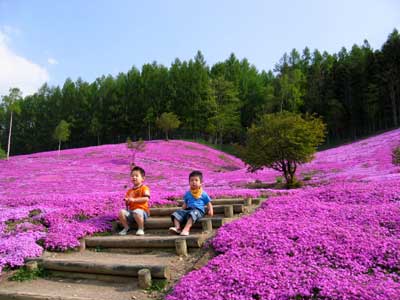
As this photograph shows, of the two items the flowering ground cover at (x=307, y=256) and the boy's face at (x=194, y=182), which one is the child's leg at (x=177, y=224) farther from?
the flowering ground cover at (x=307, y=256)

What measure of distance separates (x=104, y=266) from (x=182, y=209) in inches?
96.7

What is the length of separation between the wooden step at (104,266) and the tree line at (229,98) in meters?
47.8

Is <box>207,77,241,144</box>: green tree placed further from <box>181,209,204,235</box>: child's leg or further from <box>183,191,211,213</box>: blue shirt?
<box>181,209,204,235</box>: child's leg

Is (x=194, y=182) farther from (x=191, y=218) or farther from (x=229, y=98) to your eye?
(x=229, y=98)

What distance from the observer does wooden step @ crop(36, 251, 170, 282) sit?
6.07 m

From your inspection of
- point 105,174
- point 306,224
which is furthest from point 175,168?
point 306,224

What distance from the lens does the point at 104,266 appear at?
6328 mm

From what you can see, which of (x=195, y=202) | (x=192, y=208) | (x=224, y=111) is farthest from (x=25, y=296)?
(x=224, y=111)

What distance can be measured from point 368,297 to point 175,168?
32.8 meters

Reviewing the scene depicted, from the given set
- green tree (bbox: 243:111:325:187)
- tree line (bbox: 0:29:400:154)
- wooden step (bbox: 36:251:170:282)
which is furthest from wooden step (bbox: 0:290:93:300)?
tree line (bbox: 0:29:400:154)

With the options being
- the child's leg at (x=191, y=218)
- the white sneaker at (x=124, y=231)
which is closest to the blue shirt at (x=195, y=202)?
the child's leg at (x=191, y=218)

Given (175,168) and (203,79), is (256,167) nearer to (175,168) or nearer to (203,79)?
(175,168)

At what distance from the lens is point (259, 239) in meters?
6.58

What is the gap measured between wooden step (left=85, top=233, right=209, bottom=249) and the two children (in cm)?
34
